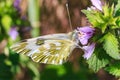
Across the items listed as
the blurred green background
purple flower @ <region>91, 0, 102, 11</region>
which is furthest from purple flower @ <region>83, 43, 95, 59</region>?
the blurred green background

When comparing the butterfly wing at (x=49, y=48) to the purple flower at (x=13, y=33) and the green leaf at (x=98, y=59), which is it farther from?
the purple flower at (x=13, y=33)

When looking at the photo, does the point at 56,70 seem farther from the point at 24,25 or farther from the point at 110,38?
the point at 110,38

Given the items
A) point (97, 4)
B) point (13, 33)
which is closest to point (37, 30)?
point (13, 33)

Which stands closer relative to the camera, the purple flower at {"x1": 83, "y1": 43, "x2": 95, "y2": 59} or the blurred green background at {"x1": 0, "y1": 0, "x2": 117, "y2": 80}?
the purple flower at {"x1": 83, "y1": 43, "x2": 95, "y2": 59}

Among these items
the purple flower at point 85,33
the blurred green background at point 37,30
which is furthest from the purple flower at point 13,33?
the purple flower at point 85,33

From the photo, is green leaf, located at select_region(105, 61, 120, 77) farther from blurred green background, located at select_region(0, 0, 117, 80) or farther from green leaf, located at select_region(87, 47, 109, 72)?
blurred green background, located at select_region(0, 0, 117, 80)

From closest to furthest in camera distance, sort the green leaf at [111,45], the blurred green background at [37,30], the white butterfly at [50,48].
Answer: the green leaf at [111,45] → the white butterfly at [50,48] → the blurred green background at [37,30]

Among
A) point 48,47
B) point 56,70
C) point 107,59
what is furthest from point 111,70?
point 56,70
